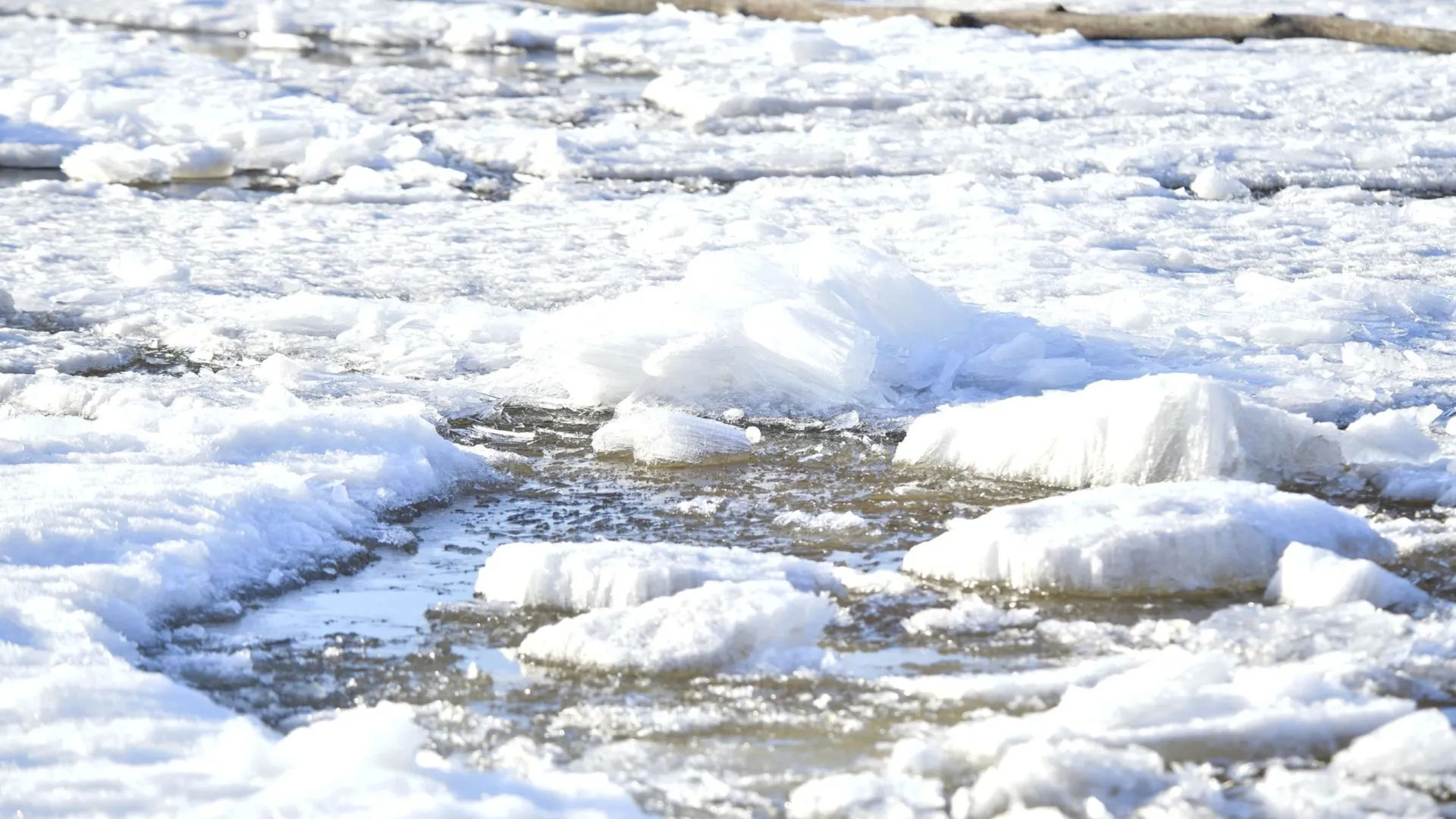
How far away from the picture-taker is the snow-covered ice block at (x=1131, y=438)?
4.20 m

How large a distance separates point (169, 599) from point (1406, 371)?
163 inches

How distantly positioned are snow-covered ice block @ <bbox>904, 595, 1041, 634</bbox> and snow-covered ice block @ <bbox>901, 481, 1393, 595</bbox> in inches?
6.6

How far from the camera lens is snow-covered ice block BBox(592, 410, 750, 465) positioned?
4.68 meters

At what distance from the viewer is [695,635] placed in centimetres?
311

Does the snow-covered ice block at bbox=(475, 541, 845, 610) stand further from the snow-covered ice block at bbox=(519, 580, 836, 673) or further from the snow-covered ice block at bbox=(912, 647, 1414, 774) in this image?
the snow-covered ice block at bbox=(912, 647, 1414, 774)

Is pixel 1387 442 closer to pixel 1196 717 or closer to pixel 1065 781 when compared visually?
pixel 1196 717

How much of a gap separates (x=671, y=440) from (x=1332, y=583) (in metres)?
2.03

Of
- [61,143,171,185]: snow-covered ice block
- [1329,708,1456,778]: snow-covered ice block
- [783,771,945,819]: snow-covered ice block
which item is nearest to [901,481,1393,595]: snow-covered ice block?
[1329,708,1456,778]: snow-covered ice block

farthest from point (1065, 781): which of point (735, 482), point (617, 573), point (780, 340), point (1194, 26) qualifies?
point (1194, 26)

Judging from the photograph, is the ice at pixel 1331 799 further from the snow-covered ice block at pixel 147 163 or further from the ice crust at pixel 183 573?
the snow-covered ice block at pixel 147 163

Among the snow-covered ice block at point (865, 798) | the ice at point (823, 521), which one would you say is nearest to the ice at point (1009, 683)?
the snow-covered ice block at point (865, 798)

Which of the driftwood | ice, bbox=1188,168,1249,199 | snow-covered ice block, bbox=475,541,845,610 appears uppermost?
the driftwood

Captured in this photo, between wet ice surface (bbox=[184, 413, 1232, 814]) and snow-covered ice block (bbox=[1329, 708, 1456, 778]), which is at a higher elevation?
snow-covered ice block (bbox=[1329, 708, 1456, 778])

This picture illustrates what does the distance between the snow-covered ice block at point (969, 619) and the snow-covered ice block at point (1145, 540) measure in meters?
0.17
